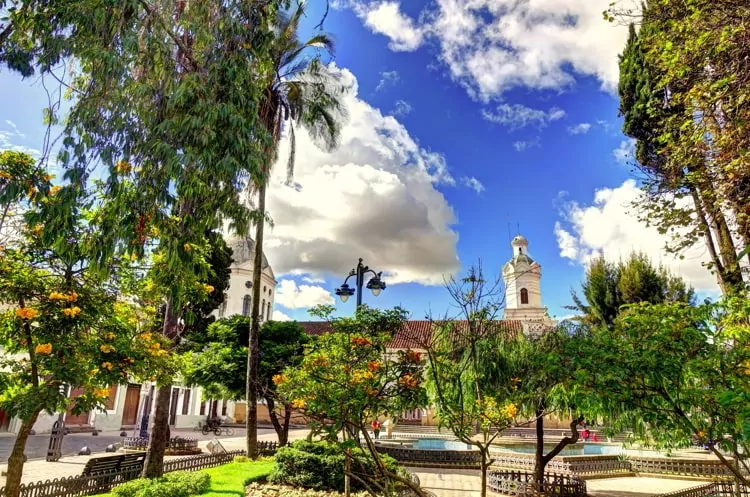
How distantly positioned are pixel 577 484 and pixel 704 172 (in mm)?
7996

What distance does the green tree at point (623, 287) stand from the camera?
25.1m

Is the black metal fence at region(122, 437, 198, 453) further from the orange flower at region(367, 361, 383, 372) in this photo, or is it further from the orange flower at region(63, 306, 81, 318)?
the orange flower at region(367, 361, 383, 372)

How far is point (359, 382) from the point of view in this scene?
20.2 ft

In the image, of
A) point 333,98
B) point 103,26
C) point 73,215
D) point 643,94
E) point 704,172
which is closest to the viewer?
point 73,215

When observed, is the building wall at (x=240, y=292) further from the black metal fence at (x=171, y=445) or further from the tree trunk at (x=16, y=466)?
the tree trunk at (x=16, y=466)

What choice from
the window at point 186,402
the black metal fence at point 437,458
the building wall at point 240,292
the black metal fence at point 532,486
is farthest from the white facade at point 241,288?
the black metal fence at point 532,486

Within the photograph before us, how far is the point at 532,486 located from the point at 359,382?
7.22 m

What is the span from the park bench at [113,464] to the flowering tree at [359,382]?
481 centimetres

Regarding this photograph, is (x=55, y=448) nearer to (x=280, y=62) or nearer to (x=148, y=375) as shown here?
(x=148, y=375)

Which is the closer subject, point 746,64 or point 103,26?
point 103,26

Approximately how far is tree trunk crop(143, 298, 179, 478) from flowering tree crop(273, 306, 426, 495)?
410 cm

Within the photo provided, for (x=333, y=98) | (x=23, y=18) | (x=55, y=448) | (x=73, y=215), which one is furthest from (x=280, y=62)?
(x=55, y=448)

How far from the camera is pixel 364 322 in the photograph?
24.0ft

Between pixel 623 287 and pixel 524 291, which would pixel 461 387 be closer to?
pixel 623 287
